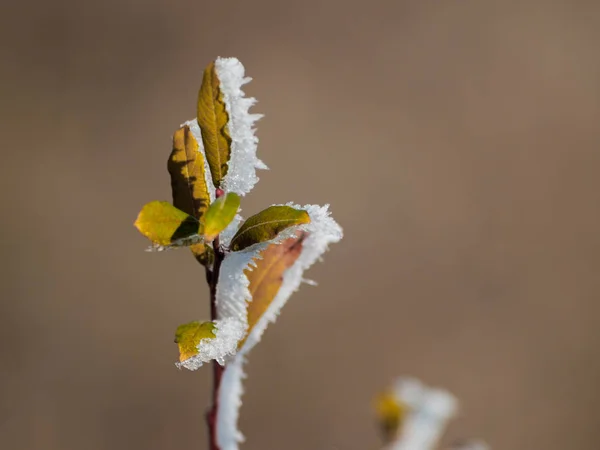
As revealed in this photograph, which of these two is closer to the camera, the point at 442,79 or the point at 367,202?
the point at 367,202

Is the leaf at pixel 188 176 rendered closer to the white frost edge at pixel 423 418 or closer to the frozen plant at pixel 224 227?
the frozen plant at pixel 224 227

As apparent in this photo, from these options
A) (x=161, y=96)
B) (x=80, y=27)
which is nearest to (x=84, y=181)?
(x=161, y=96)

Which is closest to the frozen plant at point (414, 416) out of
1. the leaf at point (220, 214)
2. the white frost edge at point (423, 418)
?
the white frost edge at point (423, 418)

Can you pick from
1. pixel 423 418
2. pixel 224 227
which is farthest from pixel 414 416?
pixel 224 227

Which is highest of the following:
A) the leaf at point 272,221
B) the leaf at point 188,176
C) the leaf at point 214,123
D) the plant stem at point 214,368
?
the leaf at point 214,123

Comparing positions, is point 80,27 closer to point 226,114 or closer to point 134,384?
point 134,384

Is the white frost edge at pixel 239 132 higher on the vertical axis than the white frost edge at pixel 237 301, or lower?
higher
